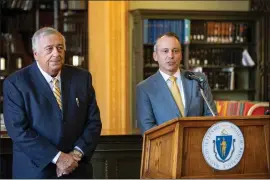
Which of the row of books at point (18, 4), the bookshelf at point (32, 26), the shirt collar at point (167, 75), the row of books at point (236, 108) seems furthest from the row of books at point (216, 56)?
the shirt collar at point (167, 75)

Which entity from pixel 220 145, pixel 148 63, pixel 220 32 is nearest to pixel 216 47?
pixel 220 32

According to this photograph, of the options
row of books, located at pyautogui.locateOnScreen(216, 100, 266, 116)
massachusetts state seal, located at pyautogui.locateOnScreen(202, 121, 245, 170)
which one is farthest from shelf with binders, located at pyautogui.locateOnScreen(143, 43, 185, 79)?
massachusetts state seal, located at pyautogui.locateOnScreen(202, 121, 245, 170)

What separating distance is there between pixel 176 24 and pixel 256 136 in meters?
6.33

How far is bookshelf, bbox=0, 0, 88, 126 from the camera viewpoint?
9.06 metres

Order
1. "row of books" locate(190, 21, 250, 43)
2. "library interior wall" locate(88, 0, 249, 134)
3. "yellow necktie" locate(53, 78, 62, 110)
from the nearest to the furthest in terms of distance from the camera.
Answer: "yellow necktie" locate(53, 78, 62, 110) < "library interior wall" locate(88, 0, 249, 134) < "row of books" locate(190, 21, 250, 43)

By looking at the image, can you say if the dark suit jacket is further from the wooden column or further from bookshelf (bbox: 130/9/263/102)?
bookshelf (bbox: 130/9/263/102)

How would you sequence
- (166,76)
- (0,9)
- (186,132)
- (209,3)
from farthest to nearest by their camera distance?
(209,3), (0,9), (166,76), (186,132)

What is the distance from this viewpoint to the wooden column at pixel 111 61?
9.43 m

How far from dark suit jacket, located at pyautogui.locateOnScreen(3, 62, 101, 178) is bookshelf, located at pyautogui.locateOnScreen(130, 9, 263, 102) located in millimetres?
5846

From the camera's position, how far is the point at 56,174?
365 centimetres

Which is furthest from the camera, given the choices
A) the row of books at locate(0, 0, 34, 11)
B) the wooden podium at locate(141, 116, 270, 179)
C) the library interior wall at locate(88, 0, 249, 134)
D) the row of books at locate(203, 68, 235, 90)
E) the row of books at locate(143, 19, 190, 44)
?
the row of books at locate(203, 68, 235, 90)

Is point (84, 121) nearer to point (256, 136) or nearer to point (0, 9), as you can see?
point (256, 136)

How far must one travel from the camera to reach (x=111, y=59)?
371 inches

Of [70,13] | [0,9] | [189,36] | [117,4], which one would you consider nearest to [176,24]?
[189,36]
